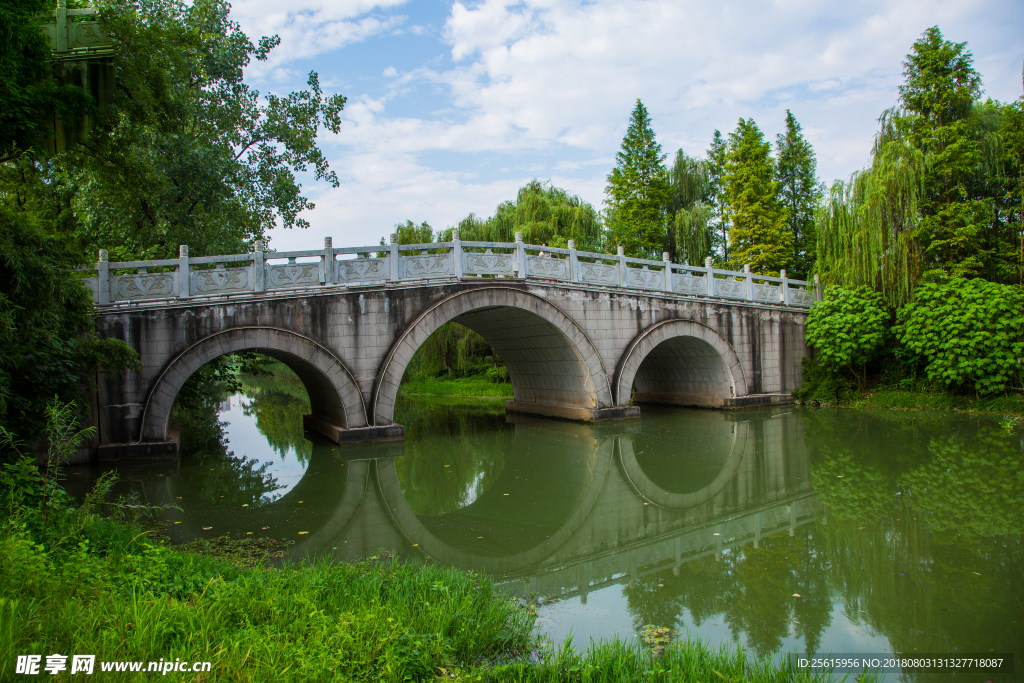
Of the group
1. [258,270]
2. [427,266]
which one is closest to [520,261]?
[427,266]

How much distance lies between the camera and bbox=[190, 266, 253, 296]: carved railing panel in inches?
403

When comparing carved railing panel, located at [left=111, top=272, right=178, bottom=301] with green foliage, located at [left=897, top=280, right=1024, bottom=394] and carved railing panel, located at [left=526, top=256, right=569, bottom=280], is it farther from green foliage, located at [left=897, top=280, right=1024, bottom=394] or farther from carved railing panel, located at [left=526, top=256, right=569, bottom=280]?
green foliage, located at [left=897, top=280, right=1024, bottom=394]

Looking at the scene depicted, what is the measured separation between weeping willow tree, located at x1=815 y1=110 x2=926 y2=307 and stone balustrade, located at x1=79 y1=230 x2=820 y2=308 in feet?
11.4

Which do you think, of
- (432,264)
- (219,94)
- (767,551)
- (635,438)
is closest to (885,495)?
(767,551)

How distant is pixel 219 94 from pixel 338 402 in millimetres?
7383

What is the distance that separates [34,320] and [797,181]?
82.6 feet

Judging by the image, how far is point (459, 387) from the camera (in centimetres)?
2227

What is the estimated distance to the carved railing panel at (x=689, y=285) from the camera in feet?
48.5

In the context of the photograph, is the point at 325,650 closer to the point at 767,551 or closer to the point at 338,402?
the point at 767,551

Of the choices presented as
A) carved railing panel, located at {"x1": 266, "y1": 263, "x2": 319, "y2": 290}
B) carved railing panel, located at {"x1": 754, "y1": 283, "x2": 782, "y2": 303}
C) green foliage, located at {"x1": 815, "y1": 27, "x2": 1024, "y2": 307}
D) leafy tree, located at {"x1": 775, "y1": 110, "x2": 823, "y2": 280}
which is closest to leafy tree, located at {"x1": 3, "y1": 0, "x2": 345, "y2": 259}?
carved railing panel, located at {"x1": 266, "y1": 263, "x2": 319, "y2": 290}

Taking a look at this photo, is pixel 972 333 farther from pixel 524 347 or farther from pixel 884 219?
pixel 524 347

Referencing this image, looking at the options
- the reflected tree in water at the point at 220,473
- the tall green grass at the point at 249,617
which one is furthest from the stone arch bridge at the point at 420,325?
the tall green grass at the point at 249,617

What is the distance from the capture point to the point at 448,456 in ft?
35.5

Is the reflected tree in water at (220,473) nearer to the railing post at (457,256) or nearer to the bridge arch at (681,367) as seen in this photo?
the railing post at (457,256)
